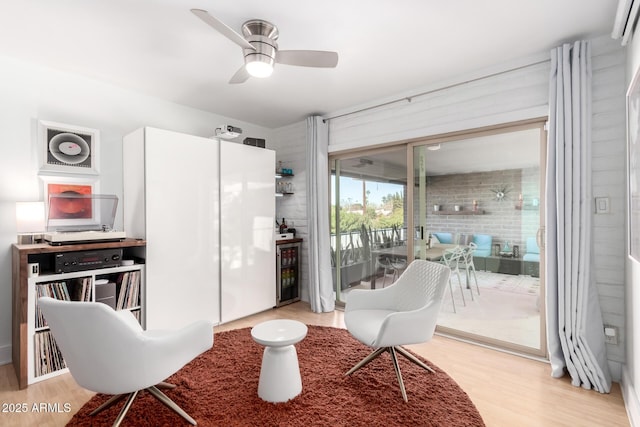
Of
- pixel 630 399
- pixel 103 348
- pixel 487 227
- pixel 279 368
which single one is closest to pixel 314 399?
pixel 279 368

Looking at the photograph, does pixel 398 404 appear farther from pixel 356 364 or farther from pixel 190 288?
pixel 190 288

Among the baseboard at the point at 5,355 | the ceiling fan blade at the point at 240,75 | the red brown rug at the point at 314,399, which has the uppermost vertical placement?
the ceiling fan blade at the point at 240,75

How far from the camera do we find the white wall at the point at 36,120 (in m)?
2.61

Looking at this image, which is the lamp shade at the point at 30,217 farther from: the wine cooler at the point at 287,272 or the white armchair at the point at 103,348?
the wine cooler at the point at 287,272

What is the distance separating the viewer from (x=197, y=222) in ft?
10.7

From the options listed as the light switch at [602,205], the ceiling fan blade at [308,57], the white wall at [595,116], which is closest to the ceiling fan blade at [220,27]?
the ceiling fan blade at [308,57]

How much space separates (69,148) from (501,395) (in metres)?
3.97

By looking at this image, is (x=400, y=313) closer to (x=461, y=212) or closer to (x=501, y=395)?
(x=501, y=395)

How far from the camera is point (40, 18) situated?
209cm

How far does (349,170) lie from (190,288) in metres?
2.30

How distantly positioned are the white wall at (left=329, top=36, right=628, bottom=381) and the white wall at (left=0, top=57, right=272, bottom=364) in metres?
2.83

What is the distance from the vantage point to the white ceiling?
78.7 inches

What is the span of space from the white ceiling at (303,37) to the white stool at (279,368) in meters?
2.06

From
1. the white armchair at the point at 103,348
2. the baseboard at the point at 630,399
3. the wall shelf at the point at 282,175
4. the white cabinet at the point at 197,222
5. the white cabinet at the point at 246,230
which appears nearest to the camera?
the white armchair at the point at 103,348
